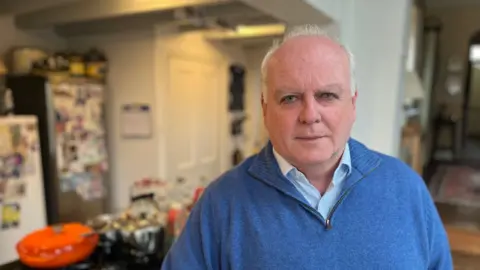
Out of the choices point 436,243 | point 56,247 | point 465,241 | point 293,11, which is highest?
point 293,11

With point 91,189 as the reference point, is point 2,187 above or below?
above

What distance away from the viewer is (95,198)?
122 inches

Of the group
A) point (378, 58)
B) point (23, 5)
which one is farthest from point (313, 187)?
point (23, 5)

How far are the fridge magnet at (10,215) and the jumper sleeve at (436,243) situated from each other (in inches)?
85.6

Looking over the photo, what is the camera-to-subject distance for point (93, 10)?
254 centimetres

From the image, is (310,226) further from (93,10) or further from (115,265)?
(93,10)

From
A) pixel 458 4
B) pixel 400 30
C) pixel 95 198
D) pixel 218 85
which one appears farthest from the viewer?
pixel 458 4

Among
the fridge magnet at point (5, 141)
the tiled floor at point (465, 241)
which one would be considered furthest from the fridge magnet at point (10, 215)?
the tiled floor at point (465, 241)

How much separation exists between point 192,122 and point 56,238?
238 centimetres

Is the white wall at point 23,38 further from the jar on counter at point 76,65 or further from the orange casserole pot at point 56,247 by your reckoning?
the orange casserole pot at point 56,247

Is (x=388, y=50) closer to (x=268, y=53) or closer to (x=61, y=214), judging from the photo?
(x=268, y=53)

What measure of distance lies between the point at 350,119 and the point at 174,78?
8.36ft

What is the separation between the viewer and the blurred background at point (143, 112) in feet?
5.05

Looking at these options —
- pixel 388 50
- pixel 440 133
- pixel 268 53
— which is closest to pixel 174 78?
pixel 388 50
